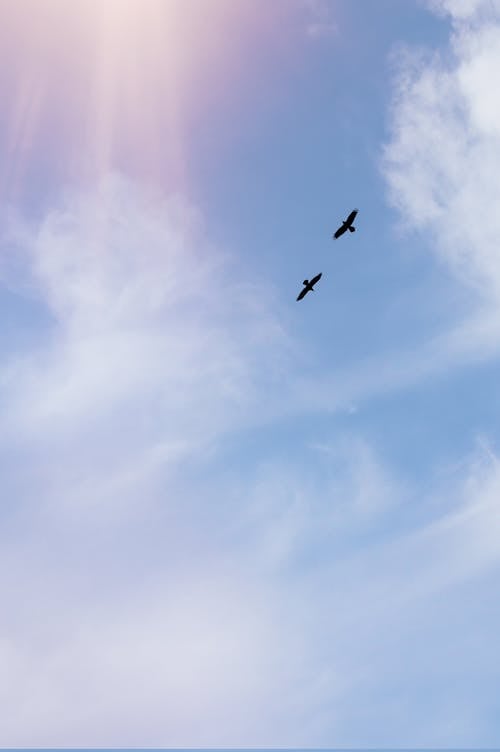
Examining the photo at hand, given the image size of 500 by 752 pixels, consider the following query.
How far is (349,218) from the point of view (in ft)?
330

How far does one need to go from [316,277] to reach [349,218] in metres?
9.63

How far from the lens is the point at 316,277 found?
104 metres
